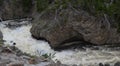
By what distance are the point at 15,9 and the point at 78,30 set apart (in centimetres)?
947

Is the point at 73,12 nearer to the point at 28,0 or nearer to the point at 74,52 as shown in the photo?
the point at 74,52

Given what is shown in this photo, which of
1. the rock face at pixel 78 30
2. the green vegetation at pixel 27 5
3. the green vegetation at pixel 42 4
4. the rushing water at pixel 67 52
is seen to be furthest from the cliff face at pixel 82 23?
the green vegetation at pixel 27 5

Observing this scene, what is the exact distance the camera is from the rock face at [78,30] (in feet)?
50.1

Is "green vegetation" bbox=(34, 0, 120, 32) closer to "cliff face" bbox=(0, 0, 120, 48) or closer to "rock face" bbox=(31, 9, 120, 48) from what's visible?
"cliff face" bbox=(0, 0, 120, 48)

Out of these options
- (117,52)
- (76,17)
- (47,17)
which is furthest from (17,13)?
(117,52)

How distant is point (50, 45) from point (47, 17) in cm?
157

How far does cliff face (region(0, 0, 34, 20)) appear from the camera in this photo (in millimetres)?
23609

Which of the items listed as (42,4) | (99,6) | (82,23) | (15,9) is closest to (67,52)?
(82,23)

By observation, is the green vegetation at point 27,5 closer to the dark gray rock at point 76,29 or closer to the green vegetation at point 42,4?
the green vegetation at point 42,4

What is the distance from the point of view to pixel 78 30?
15391mm

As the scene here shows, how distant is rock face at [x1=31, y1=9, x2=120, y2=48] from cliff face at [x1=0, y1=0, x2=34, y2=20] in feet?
27.0

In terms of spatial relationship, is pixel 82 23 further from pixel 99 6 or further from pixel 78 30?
pixel 99 6

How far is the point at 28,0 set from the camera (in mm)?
23531

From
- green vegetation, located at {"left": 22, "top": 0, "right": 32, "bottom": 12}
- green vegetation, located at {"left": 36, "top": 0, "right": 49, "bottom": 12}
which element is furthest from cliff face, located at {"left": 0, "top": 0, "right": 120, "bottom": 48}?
green vegetation, located at {"left": 22, "top": 0, "right": 32, "bottom": 12}
